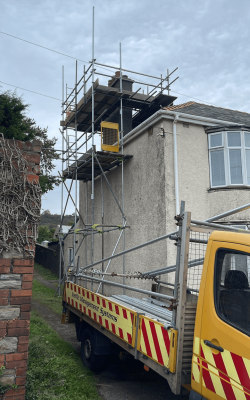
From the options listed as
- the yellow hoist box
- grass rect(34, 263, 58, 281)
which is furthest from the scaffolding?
grass rect(34, 263, 58, 281)

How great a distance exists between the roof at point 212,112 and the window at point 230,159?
722 mm

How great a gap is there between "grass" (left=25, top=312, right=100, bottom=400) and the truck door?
7.15 ft

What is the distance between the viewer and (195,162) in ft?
32.4

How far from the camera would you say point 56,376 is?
4.69 meters

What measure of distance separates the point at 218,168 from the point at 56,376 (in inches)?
291

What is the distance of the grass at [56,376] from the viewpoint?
4.14 metres

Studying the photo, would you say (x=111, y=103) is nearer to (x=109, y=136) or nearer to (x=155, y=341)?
(x=109, y=136)

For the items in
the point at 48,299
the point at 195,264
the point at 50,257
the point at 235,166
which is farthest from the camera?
the point at 50,257

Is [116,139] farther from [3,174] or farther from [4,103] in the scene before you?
[3,174]

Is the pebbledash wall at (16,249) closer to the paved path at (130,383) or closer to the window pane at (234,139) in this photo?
the paved path at (130,383)

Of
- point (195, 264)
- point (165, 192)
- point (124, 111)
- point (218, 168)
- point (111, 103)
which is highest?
point (124, 111)

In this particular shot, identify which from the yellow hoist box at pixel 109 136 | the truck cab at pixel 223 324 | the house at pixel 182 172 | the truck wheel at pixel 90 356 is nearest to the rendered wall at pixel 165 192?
the house at pixel 182 172

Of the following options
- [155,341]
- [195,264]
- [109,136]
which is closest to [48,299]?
[109,136]

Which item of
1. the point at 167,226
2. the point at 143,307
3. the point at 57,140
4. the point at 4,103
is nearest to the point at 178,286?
the point at 143,307
